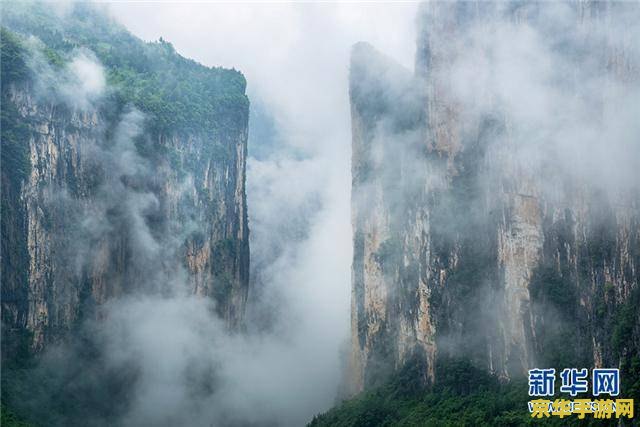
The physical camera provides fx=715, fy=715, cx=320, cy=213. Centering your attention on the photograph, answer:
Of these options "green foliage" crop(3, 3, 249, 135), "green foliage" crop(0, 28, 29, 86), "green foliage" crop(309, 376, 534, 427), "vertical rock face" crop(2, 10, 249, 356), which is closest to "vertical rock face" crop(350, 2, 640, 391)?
"green foliage" crop(309, 376, 534, 427)

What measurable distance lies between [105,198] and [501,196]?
22.3 meters

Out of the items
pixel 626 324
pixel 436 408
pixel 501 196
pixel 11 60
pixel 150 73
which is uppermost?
pixel 150 73

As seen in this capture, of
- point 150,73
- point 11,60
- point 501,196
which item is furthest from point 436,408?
point 150,73

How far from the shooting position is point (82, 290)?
1555 inches

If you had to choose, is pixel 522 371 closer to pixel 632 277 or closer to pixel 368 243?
pixel 632 277

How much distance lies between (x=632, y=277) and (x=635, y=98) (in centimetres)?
762

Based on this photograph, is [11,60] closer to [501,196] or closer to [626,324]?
[501,196]

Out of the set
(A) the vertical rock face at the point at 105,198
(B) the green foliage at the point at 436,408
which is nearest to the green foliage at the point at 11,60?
(A) the vertical rock face at the point at 105,198

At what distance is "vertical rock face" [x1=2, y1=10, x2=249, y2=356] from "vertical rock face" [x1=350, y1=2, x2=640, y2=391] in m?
10.3

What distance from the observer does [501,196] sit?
1427 inches

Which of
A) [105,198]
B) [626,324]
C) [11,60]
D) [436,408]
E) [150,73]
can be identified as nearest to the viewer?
[626,324]

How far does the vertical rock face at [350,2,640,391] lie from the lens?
3109 centimetres

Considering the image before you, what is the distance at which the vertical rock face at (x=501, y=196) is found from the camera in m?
31.1

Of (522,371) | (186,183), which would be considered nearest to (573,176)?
(522,371)
